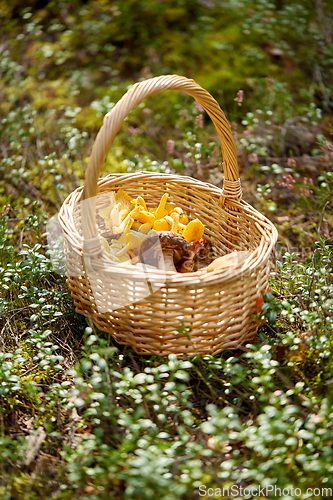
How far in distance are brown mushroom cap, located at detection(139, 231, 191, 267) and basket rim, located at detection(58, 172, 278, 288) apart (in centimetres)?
17

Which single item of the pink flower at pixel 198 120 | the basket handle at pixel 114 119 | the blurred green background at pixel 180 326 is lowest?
the blurred green background at pixel 180 326

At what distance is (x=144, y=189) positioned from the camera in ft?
7.61

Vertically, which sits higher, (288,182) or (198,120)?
(198,120)

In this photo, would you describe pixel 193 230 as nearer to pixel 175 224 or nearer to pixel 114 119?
pixel 175 224

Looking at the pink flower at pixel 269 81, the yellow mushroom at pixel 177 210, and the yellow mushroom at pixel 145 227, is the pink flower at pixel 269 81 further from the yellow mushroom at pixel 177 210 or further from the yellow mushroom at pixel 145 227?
the yellow mushroom at pixel 145 227

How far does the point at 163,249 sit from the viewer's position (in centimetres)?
186

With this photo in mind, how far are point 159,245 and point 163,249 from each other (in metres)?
0.05

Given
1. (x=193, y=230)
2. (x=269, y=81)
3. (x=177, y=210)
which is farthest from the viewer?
(x=269, y=81)

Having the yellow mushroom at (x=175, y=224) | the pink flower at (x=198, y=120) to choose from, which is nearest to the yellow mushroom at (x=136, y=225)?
the yellow mushroom at (x=175, y=224)

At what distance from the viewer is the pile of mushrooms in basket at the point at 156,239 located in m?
1.81

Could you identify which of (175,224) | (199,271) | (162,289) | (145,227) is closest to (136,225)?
(145,227)

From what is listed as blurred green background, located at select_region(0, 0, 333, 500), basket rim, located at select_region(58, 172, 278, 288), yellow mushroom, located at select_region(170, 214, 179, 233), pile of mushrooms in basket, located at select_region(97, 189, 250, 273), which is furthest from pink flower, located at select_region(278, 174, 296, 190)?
yellow mushroom, located at select_region(170, 214, 179, 233)

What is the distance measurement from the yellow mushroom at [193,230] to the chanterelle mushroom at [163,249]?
13 centimetres

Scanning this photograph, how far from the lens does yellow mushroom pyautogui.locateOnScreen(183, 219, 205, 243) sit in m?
1.98
